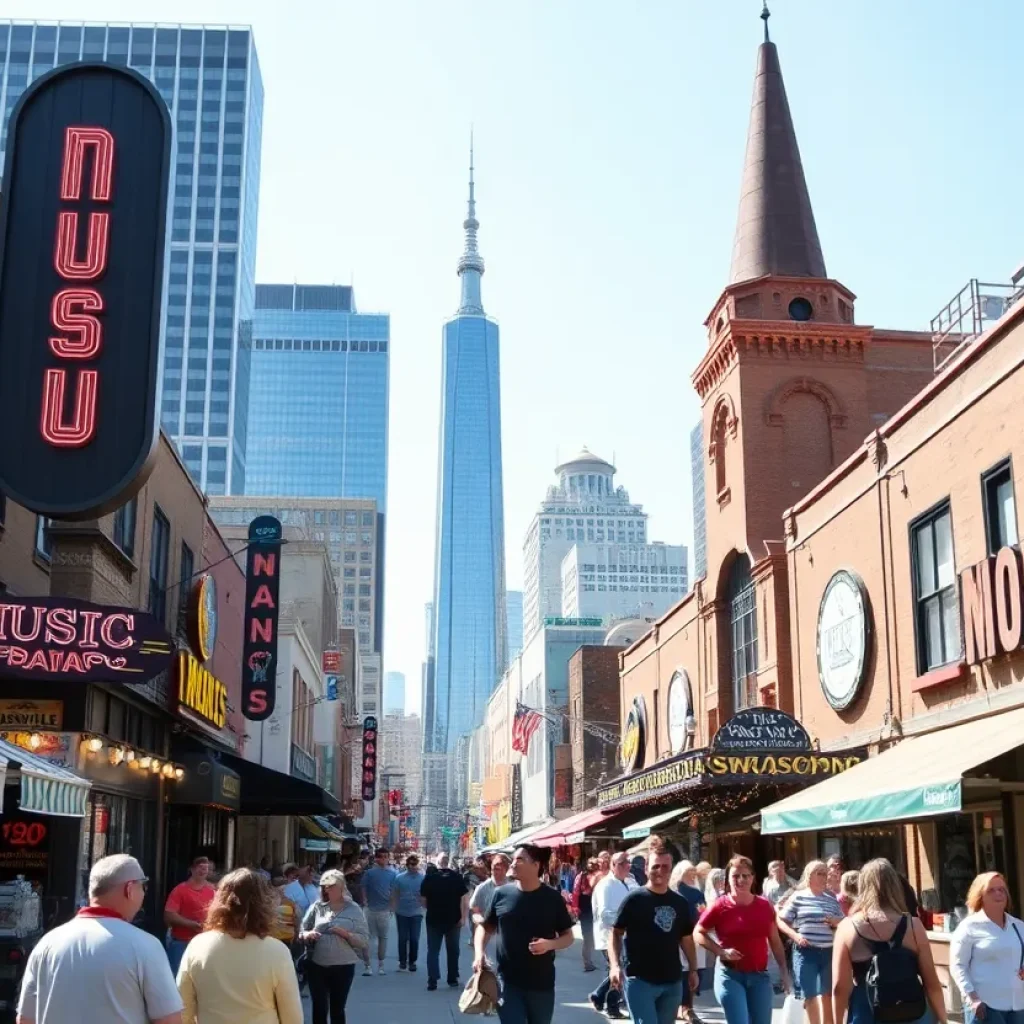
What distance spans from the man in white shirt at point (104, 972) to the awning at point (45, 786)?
5472mm

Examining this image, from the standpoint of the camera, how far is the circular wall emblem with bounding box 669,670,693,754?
35.8 meters

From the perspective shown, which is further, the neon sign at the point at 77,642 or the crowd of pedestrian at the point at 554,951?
the neon sign at the point at 77,642

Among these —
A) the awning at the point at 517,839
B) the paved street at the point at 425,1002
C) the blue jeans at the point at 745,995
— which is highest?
the awning at the point at 517,839

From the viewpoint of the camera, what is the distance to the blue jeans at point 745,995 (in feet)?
33.6

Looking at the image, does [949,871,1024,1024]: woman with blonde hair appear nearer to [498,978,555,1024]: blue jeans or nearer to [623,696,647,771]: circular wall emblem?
[498,978,555,1024]: blue jeans

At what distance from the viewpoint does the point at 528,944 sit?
916 centimetres

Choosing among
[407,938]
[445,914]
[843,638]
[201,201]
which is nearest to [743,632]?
[843,638]

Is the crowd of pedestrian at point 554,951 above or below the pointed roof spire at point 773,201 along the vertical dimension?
below

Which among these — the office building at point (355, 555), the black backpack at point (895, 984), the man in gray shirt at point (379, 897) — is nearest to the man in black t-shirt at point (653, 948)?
the black backpack at point (895, 984)

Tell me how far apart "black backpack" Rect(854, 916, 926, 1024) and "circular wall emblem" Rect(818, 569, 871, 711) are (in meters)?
14.5

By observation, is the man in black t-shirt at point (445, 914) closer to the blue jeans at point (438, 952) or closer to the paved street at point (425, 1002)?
the blue jeans at point (438, 952)

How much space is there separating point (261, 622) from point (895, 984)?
2412cm

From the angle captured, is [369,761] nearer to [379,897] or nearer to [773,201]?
[773,201]

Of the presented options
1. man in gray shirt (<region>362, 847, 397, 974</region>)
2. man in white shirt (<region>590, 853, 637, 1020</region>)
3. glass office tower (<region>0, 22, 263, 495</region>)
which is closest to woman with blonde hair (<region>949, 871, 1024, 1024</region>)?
man in white shirt (<region>590, 853, 637, 1020</region>)
